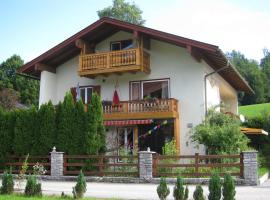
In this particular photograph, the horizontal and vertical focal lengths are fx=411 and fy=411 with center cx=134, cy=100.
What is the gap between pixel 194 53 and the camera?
23453mm

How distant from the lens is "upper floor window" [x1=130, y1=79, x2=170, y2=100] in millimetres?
25078

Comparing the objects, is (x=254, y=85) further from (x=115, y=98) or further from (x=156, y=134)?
(x=156, y=134)

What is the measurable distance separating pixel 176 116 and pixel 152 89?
273cm

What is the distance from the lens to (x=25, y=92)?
5500cm

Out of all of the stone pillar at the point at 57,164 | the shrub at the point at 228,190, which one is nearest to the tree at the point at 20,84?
the stone pillar at the point at 57,164

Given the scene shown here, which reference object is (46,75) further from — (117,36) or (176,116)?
(176,116)

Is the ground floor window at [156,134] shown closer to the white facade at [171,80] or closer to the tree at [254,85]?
the white facade at [171,80]

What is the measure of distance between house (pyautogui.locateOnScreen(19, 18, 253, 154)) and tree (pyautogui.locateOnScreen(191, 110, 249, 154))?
160 cm

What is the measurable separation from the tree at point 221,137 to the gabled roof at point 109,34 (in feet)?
13.6

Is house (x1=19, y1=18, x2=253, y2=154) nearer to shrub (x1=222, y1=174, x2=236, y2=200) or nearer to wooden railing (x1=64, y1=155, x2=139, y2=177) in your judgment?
wooden railing (x1=64, y1=155, x2=139, y2=177)

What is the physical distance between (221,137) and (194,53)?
5.22m

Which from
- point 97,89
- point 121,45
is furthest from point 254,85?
point 97,89

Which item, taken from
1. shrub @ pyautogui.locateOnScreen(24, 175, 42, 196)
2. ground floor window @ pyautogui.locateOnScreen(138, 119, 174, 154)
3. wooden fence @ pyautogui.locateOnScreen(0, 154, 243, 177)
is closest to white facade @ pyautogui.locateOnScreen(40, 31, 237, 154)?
ground floor window @ pyautogui.locateOnScreen(138, 119, 174, 154)

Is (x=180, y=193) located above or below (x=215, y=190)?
below
